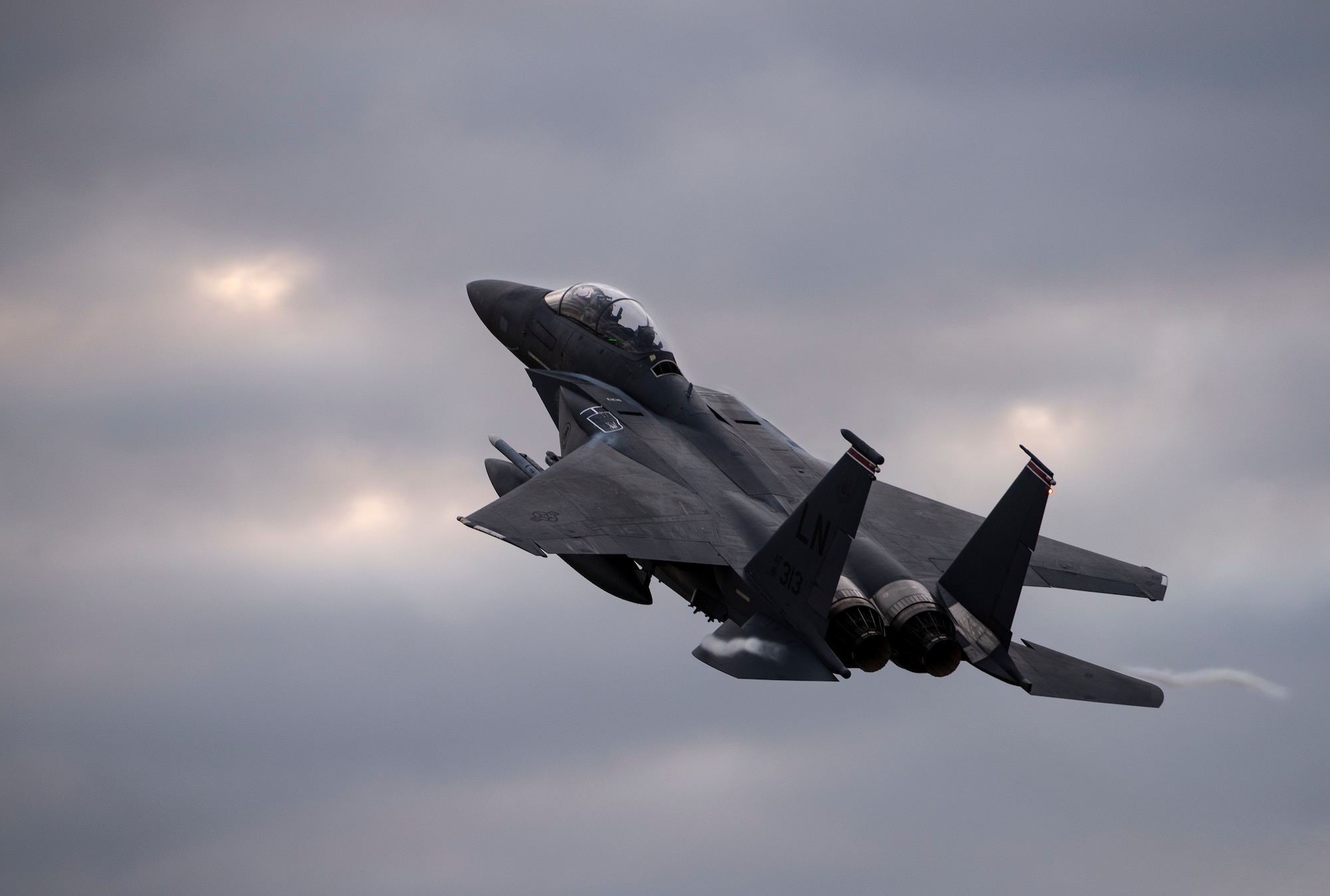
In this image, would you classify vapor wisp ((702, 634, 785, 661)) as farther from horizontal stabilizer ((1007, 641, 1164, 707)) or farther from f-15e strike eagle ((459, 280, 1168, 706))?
horizontal stabilizer ((1007, 641, 1164, 707))

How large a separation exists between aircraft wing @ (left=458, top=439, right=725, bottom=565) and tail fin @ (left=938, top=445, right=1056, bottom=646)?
4296 millimetres

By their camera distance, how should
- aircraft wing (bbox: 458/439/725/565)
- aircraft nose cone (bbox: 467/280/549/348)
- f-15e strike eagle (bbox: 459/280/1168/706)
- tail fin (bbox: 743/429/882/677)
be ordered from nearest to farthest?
1. tail fin (bbox: 743/429/882/677)
2. f-15e strike eagle (bbox: 459/280/1168/706)
3. aircraft wing (bbox: 458/439/725/565)
4. aircraft nose cone (bbox: 467/280/549/348)

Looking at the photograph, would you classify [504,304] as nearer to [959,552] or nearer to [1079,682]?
[959,552]

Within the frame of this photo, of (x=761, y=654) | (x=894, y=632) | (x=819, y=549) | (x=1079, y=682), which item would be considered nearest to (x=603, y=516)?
(x=761, y=654)

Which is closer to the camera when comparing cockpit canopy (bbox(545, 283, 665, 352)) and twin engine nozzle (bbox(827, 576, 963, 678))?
twin engine nozzle (bbox(827, 576, 963, 678))

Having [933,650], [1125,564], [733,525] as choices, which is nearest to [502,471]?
[733,525]

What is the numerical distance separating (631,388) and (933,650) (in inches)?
395

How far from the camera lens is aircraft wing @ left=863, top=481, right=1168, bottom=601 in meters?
27.9

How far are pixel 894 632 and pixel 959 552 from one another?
4.27m

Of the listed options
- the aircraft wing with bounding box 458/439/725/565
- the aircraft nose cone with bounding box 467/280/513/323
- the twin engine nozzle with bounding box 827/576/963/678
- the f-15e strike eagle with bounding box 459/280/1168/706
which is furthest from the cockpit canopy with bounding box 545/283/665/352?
the twin engine nozzle with bounding box 827/576/963/678

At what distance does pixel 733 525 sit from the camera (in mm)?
26859

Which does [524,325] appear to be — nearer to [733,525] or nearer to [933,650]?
[733,525]

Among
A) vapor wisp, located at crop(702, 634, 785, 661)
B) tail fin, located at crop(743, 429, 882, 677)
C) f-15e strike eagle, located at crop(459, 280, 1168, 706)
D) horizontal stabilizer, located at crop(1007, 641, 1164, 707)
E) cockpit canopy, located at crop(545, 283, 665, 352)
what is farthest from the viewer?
cockpit canopy, located at crop(545, 283, 665, 352)

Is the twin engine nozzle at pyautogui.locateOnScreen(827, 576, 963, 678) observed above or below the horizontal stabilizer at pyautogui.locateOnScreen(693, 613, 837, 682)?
above
